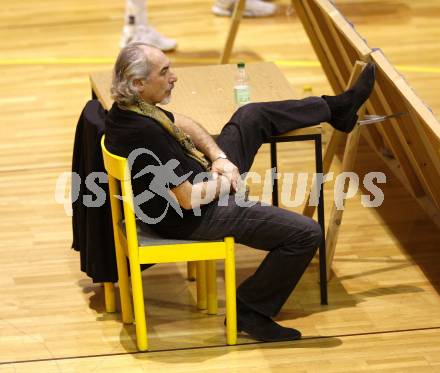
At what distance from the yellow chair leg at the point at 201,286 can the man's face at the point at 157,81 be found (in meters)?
0.78

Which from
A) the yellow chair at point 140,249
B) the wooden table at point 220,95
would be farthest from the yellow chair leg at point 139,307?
the wooden table at point 220,95

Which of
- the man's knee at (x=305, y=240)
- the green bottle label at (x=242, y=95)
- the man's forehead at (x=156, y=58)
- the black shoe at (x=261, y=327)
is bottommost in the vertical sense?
the black shoe at (x=261, y=327)

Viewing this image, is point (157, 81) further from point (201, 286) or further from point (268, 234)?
point (201, 286)

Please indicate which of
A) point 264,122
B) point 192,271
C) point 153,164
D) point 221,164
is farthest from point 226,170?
point 192,271

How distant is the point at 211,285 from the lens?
14.5 ft

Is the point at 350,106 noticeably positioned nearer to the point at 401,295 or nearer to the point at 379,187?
the point at 401,295

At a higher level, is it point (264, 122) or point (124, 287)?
point (264, 122)

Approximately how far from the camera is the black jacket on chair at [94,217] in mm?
4379

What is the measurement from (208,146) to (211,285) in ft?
1.84

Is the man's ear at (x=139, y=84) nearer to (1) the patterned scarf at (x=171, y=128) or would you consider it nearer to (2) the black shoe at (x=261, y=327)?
(1) the patterned scarf at (x=171, y=128)

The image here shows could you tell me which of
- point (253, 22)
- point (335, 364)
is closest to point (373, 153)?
point (335, 364)

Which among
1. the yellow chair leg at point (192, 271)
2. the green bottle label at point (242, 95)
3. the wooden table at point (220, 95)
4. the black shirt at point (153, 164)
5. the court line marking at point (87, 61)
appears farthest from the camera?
the court line marking at point (87, 61)

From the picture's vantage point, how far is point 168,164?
3.93m

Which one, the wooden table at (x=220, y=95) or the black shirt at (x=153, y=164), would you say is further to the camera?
the wooden table at (x=220, y=95)
